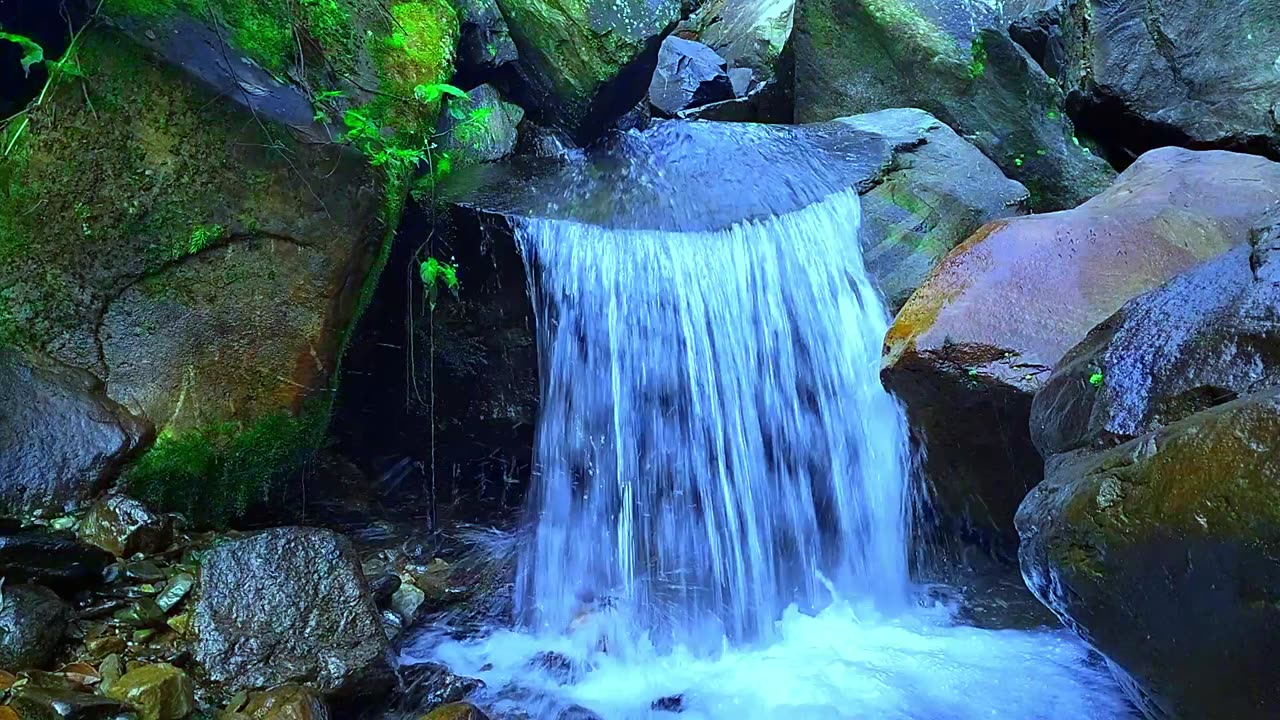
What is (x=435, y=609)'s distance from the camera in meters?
4.64

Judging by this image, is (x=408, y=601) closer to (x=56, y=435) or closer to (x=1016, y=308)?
(x=56, y=435)

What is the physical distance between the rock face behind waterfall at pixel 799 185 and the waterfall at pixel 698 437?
36 cm

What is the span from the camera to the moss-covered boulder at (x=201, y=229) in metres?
3.75

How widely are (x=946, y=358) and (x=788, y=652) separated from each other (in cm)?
175

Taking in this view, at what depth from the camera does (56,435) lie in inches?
142

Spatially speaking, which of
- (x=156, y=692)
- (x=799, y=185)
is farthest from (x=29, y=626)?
(x=799, y=185)

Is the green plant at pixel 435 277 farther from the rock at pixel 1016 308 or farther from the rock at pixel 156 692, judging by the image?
the rock at pixel 1016 308

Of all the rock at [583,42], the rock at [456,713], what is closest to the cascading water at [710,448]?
the rock at [583,42]

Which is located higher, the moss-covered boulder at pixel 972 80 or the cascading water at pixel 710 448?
the moss-covered boulder at pixel 972 80

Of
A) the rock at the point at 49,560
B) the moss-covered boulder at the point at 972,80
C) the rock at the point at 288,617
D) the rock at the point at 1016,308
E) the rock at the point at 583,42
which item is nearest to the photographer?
the rock at the point at 49,560

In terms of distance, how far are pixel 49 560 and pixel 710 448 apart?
11.1 feet

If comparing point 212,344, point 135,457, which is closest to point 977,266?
point 212,344

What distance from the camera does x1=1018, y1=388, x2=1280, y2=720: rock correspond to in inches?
88.7

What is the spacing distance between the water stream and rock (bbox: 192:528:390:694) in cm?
125
